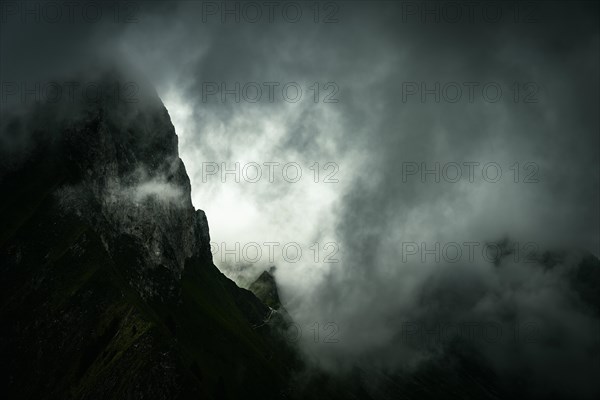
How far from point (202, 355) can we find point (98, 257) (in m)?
68.1

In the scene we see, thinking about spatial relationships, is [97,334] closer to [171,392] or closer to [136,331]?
[136,331]

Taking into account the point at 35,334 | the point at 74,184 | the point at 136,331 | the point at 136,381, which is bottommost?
the point at 35,334

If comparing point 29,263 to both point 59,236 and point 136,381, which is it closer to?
point 59,236

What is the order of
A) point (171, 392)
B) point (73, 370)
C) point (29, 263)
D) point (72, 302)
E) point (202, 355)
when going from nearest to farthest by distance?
point (171, 392) < point (73, 370) < point (72, 302) < point (29, 263) < point (202, 355)

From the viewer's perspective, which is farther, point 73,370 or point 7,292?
point 7,292

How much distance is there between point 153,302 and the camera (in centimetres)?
19338

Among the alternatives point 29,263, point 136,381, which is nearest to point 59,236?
point 29,263

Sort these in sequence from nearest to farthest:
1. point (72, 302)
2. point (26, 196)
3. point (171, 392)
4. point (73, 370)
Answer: point (171, 392)
point (73, 370)
point (72, 302)
point (26, 196)

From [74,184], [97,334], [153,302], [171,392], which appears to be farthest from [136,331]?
[74,184]

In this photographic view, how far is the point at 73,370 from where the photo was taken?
138m

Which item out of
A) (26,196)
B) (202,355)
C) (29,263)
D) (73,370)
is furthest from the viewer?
(202,355)

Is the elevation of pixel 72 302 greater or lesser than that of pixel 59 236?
lesser

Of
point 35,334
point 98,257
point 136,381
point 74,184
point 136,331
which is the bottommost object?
point 35,334

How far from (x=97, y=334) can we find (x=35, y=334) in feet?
71.6
